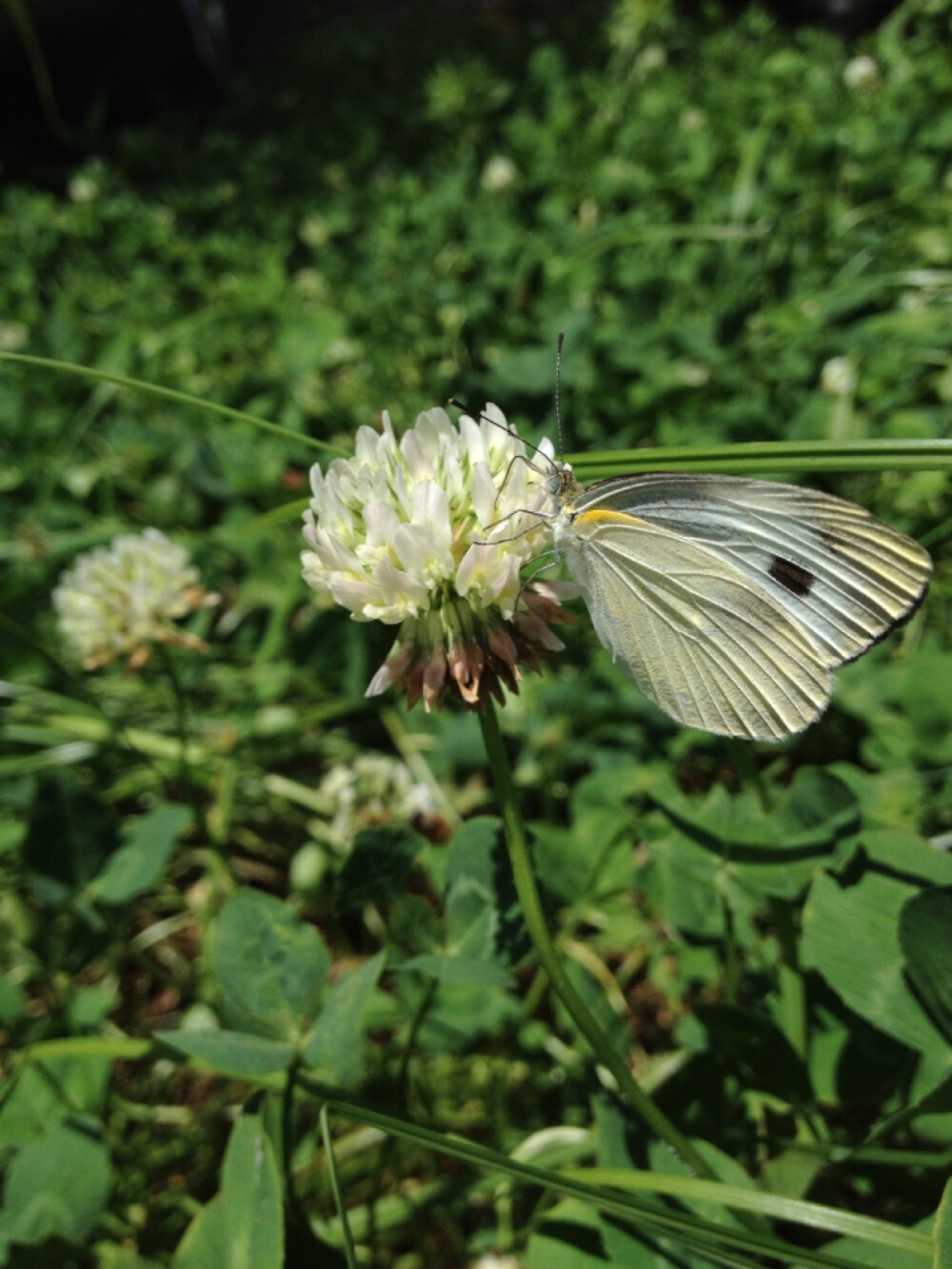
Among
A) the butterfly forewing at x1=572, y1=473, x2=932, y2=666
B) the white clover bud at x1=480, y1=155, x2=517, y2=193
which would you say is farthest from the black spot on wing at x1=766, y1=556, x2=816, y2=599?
the white clover bud at x1=480, y1=155, x2=517, y2=193

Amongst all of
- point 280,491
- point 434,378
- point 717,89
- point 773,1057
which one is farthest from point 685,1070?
point 717,89

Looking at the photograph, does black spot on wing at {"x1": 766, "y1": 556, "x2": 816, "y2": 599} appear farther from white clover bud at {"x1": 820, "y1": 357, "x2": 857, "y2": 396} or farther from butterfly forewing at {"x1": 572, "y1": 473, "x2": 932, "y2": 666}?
white clover bud at {"x1": 820, "y1": 357, "x2": 857, "y2": 396}

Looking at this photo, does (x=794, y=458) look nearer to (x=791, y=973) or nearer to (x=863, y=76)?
(x=791, y=973)

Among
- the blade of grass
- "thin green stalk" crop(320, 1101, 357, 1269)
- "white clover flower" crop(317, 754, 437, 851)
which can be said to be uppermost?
the blade of grass

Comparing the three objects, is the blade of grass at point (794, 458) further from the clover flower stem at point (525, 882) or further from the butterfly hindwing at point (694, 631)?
the clover flower stem at point (525, 882)

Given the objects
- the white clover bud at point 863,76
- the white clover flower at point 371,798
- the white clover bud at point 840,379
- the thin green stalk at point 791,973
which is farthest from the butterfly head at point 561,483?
the white clover bud at point 863,76

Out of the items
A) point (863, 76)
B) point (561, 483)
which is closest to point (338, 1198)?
point (561, 483)

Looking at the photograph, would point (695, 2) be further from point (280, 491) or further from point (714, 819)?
point (714, 819)
